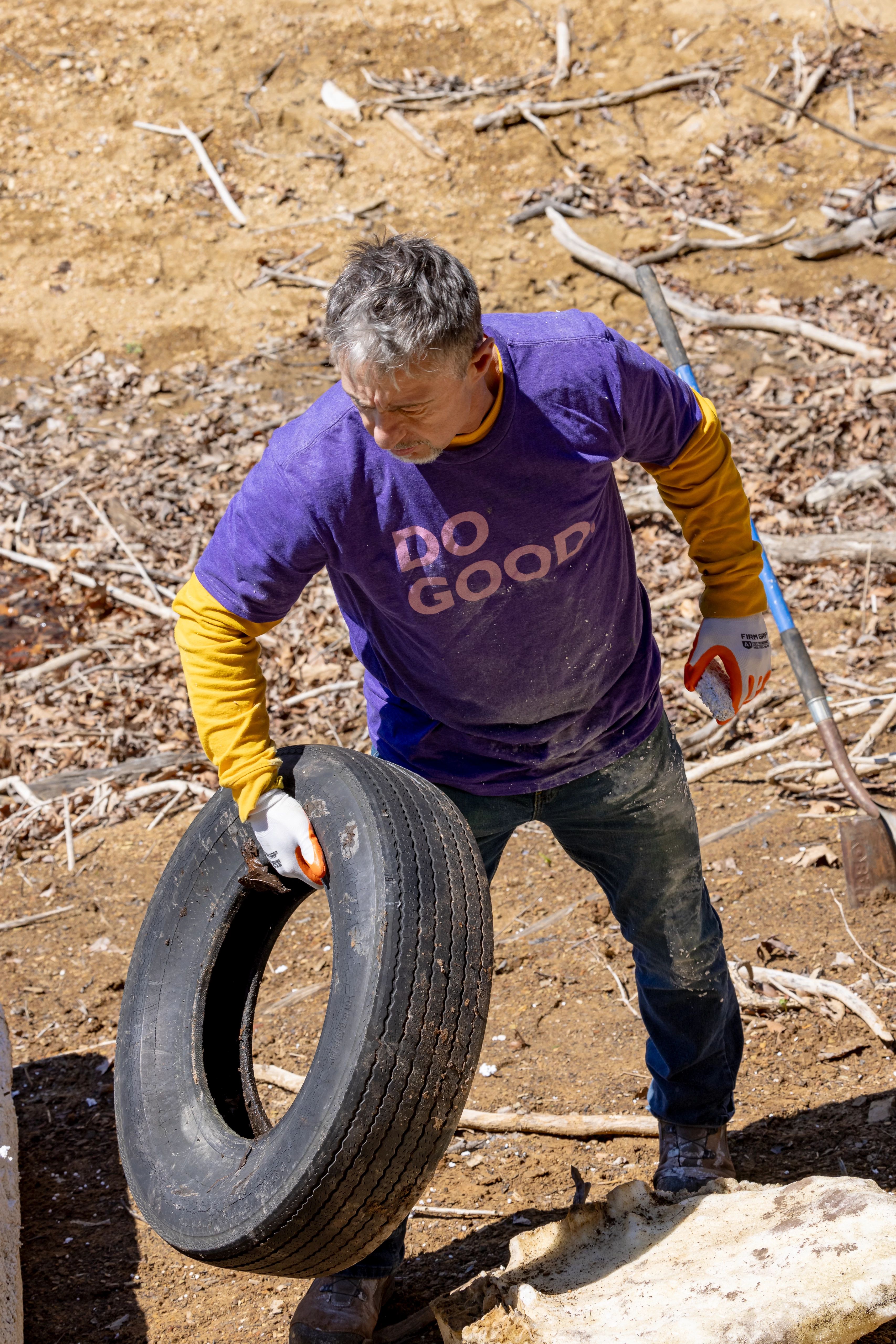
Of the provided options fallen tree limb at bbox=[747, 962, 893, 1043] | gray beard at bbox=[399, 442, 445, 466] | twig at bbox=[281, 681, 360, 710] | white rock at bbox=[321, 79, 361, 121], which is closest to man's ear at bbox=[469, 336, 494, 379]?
gray beard at bbox=[399, 442, 445, 466]

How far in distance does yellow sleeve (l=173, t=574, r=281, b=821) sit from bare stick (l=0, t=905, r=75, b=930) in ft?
9.81

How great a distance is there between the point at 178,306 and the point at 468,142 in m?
3.77

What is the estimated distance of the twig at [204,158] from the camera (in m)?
12.0

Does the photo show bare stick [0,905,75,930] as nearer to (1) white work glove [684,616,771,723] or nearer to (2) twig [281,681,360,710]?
(2) twig [281,681,360,710]

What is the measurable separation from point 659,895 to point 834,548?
4.14m

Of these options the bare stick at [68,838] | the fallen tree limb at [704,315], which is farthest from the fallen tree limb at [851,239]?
the bare stick at [68,838]

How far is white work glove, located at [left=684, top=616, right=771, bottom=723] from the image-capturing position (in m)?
3.23

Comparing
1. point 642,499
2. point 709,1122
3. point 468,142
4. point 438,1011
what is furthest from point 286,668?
point 468,142

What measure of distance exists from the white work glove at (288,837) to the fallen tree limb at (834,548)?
4468 millimetres

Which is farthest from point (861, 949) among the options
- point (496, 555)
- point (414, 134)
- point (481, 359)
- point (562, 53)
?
point (562, 53)

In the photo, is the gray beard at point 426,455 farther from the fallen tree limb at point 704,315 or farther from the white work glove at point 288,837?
the fallen tree limb at point 704,315

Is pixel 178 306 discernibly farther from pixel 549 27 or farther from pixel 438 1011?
pixel 438 1011

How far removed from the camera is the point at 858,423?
778 cm

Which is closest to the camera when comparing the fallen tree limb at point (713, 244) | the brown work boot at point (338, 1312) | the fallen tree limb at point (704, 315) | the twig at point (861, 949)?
the brown work boot at point (338, 1312)
